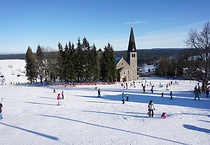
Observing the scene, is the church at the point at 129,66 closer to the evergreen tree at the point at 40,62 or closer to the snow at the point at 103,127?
the evergreen tree at the point at 40,62

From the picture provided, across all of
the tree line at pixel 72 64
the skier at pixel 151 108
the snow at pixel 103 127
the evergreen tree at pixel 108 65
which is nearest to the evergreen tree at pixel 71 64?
the tree line at pixel 72 64

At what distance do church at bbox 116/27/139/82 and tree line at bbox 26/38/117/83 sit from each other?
8687 mm

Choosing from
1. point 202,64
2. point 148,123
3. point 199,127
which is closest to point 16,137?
point 148,123

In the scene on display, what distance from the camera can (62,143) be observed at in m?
11.8

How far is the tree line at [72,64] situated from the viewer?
49969 mm

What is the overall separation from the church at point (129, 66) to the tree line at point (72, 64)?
8687 mm

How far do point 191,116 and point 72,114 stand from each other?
9745 millimetres

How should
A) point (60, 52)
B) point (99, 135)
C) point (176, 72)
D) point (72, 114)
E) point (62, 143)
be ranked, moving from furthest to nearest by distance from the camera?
point (176, 72), point (60, 52), point (72, 114), point (99, 135), point (62, 143)

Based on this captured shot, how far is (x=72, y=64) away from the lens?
1948 inches

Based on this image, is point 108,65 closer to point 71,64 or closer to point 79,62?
point 79,62

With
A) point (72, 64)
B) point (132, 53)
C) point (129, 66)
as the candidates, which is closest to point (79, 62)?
point (72, 64)

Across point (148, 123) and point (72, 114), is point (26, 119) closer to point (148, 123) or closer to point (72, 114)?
point (72, 114)

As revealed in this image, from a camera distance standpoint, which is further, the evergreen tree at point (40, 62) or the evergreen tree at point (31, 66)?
the evergreen tree at point (31, 66)

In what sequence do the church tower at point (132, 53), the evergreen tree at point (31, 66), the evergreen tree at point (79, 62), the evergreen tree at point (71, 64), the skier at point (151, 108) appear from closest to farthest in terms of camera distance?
the skier at point (151, 108), the evergreen tree at point (71, 64), the evergreen tree at point (79, 62), the evergreen tree at point (31, 66), the church tower at point (132, 53)
